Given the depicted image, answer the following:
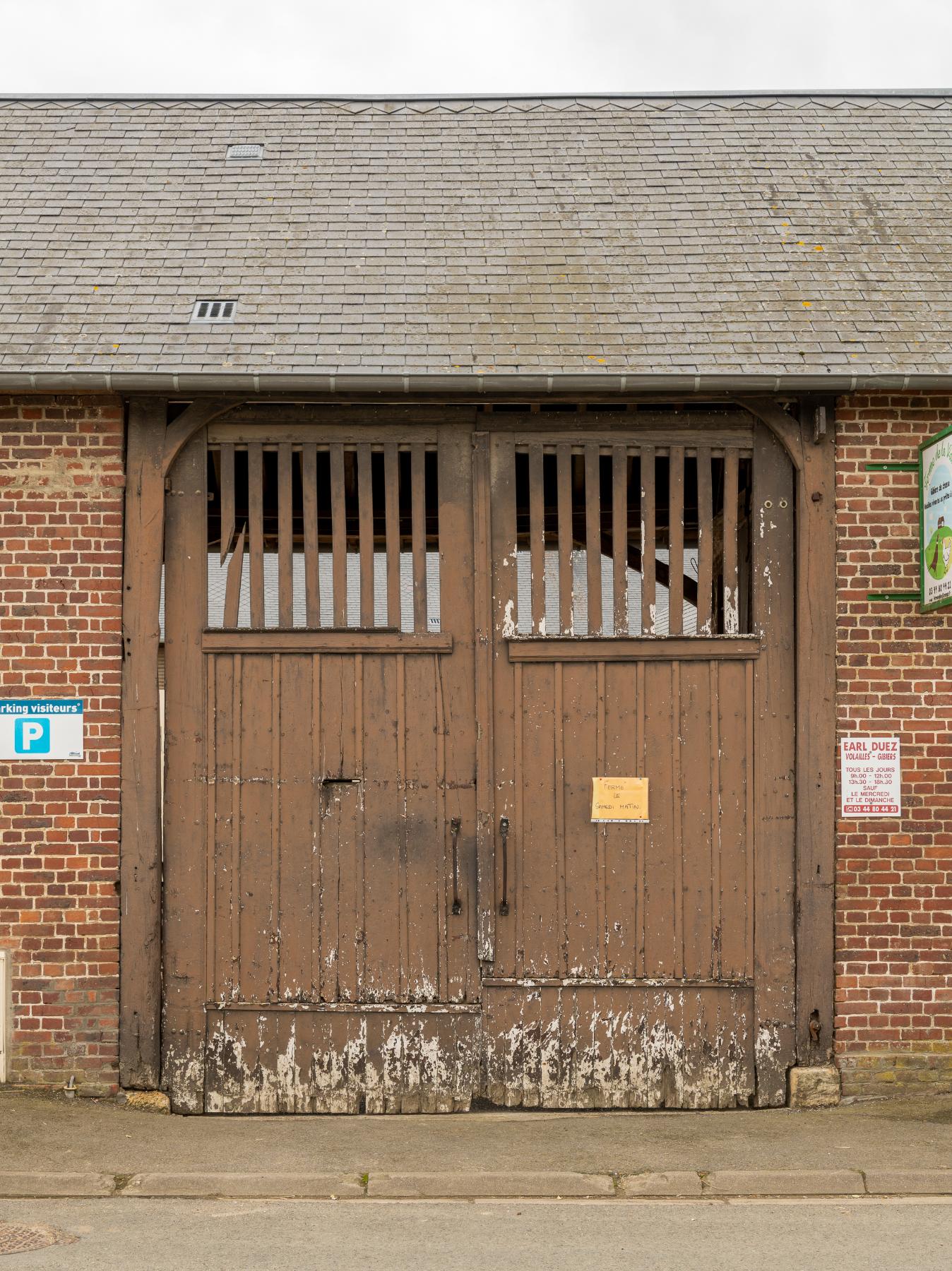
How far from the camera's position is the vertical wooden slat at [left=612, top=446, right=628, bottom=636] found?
7.02 meters

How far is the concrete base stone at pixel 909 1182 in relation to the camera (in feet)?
Result: 18.7

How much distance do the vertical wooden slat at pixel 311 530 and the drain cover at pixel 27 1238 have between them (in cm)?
324

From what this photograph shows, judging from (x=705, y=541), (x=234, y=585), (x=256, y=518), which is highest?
(x=256, y=518)

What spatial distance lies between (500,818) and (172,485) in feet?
8.69

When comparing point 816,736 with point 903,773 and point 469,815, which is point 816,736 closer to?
point 903,773

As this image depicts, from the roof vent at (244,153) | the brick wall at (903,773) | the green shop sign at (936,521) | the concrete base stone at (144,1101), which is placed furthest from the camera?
the roof vent at (244,153)

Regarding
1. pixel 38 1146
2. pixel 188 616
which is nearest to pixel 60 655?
pixel 188 616

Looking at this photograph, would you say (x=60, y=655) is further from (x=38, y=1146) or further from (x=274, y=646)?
(x=38, y=1146)

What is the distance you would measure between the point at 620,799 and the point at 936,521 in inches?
90.1

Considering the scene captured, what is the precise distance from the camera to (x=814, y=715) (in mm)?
6930

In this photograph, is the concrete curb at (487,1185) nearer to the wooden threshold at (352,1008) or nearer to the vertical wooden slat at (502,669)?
the wooden threshold at (352,1008)

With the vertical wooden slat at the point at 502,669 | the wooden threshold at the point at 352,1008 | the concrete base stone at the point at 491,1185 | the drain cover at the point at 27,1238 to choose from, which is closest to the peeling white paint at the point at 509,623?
the vertical wooden slat at the point at 502,669

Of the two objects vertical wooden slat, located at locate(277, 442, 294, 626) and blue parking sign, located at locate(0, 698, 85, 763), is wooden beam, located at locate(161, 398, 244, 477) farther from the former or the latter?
blue parking sign, located at locate(0, 698, 85, 763)

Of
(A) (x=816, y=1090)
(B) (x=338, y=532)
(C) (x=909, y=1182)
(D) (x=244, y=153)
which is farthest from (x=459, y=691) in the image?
(D) (x=244, y=153)
